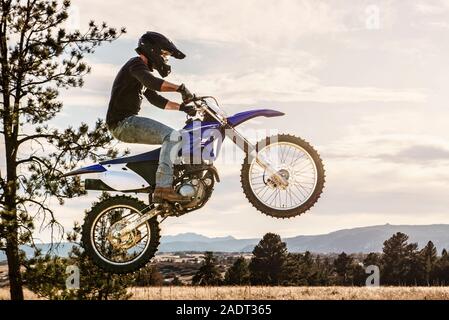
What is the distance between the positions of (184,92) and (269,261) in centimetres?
6537

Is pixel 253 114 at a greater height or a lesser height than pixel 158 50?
lesser

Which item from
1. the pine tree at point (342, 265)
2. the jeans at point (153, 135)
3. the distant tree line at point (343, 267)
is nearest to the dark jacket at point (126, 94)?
the jeans at point (153, 135)

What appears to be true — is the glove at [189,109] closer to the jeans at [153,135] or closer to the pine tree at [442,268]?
the jeans at [153,135]

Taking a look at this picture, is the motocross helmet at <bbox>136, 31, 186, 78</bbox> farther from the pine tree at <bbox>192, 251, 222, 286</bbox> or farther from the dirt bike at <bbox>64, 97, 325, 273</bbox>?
the pine tree at <bbox>192, 251, 222, 286</bbox>

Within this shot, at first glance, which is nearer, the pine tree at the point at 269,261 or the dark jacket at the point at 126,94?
Result: the dark jacket at the point at 126,94

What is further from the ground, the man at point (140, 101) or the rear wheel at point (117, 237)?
the man at point (140, 101)

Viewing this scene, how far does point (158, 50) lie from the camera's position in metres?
7.67

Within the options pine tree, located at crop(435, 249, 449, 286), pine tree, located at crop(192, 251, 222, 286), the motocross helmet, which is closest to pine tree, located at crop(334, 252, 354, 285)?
pine tree, located at crop(435, 249, 449, 286)

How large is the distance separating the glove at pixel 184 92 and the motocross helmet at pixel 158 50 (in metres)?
0.36

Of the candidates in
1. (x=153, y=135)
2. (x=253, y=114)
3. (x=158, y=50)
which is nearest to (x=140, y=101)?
(x=153, y=135)

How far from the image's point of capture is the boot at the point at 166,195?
803cm

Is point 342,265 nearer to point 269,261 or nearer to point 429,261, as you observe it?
point 429,261
